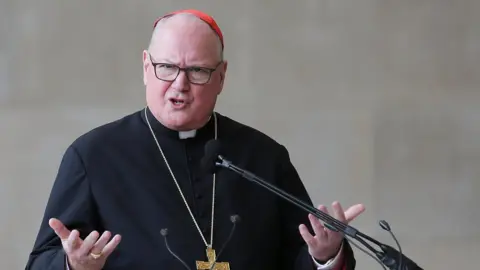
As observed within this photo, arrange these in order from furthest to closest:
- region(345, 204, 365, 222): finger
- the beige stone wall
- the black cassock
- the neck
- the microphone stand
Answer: the beige stone wall
the neck
the black cassock
region(345, 204, 365, 222): finger
the microphone stand

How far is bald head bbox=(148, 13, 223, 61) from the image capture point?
2.25 m

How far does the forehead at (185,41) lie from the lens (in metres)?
2.21

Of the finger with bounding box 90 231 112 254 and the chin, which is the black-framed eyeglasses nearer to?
the chin

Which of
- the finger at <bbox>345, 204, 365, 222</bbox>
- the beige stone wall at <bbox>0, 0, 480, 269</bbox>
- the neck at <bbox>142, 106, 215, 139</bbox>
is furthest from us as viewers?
the beige stone wall at <bbox>0, 0, 480, 269</bbox>

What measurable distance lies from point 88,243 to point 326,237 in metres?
0.65

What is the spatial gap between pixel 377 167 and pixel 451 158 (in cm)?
42

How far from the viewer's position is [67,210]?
222 cm

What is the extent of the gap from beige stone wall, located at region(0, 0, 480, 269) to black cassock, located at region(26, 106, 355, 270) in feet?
3.49

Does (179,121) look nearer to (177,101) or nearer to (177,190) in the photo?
(177,101)

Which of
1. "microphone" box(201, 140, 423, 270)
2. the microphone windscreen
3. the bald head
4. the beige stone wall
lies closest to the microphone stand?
"microphone" box(201, 140, 423, 270)

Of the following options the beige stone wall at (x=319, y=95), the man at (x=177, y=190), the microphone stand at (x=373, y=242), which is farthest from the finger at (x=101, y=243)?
the beige stone wall at (x=319, y=95)

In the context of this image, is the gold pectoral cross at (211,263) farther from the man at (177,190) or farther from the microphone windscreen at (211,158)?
the microphone windscreen at (211,158)

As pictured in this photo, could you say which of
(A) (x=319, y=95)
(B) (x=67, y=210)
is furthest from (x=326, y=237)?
(A) (x=319, y=95)

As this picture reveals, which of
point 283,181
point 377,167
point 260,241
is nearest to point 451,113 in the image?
point 377,167
